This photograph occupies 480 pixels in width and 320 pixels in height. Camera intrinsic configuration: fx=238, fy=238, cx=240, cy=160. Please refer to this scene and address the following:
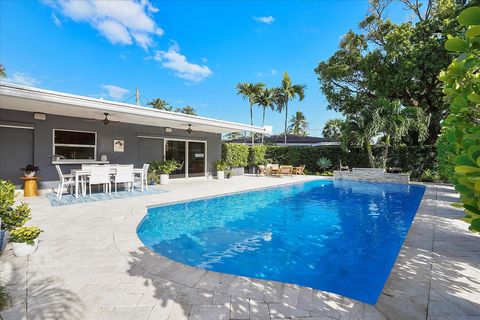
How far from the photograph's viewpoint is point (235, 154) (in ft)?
56.1

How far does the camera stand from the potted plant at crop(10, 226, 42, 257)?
12.0 feet

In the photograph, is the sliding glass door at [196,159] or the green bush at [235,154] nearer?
the sliding glass door at [196,159]

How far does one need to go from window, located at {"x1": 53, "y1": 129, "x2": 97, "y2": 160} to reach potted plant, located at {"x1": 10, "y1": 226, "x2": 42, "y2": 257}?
282 inches

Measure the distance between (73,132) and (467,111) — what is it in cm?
1194

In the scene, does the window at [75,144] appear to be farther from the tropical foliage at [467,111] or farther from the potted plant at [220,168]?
the tropical foliage at [467,111]

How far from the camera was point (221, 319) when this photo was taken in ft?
7.56

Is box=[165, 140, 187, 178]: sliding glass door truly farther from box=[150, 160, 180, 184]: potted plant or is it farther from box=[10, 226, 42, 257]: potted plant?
box=[10, 226, 42, 257]: potted plant

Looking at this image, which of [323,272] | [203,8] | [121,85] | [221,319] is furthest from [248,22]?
[121,85]

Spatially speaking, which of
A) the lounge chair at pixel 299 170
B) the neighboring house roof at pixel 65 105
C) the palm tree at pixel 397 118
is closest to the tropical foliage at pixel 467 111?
the neighboring house roof at pixel 65 105

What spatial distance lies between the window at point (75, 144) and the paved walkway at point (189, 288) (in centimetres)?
673

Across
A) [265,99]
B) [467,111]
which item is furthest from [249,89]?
[467,111]

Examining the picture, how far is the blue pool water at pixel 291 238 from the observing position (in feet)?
12.6

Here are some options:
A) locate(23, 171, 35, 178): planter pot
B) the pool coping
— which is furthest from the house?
the pool coping

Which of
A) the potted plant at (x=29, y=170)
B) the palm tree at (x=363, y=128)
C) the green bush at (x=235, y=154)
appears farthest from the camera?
the green bush at (x=235, y=154)
